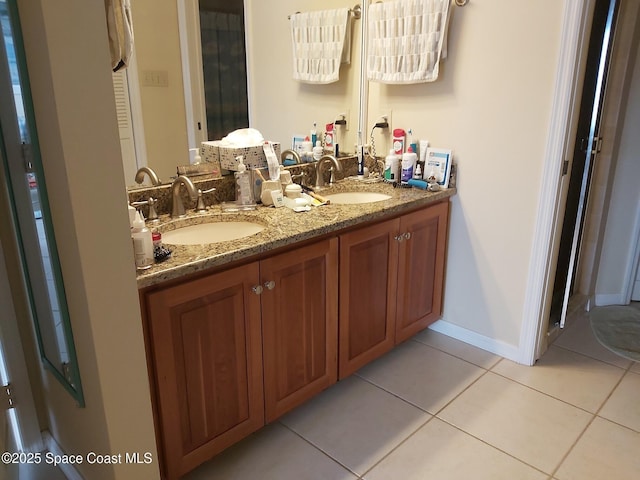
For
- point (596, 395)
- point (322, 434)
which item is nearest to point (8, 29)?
point (322, 434)

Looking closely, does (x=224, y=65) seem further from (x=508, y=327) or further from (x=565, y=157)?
(x=508, y=327)

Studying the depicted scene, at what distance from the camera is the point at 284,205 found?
1.96m

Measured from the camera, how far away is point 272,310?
1661 mm

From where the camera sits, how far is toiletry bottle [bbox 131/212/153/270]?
1305 mm

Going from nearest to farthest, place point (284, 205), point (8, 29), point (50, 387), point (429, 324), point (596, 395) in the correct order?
1. point (8, 29)
2. point (50, 387)
3. point (284, 205)
4. point (596, 395)
5. point (429, 324)

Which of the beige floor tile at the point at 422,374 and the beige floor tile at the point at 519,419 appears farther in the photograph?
the beige floor tile at the point at 422,374

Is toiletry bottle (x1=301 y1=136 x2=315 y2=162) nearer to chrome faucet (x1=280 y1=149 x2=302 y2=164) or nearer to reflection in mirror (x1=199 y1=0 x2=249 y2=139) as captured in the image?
chrome faucet (x1=280 y1=149 x2=302 y2=164)

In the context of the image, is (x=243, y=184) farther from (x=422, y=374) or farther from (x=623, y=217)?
(x=623, y=217)

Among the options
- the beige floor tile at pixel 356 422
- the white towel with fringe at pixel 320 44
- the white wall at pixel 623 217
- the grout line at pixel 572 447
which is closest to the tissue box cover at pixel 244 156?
the white towel with fringe at pixel 320 44

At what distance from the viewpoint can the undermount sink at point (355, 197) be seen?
2.29m

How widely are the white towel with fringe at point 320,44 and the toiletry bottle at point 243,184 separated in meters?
0.66

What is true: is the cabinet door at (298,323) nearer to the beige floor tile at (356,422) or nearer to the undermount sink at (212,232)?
the beige floor tile at (356,422)

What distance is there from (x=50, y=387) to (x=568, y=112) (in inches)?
88.8

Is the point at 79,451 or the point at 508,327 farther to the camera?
the point at 508,327
